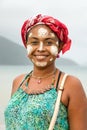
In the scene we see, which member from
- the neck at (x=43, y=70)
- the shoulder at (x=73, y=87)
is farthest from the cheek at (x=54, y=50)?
the shoulder at (x=73, y=87)

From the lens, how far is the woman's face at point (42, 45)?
3.60m

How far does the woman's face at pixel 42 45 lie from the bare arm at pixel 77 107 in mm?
268

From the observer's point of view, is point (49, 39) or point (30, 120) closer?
point (30, 120)

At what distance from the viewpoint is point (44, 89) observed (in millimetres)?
3535

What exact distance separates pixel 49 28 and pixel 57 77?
372 mm

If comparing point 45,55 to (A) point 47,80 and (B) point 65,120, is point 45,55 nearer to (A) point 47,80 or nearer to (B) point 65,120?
(A) point 47,80

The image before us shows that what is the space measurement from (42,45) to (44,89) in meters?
0.32

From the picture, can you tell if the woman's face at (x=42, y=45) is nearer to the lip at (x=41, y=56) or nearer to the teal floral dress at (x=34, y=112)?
the lip at (x=41, y=56)

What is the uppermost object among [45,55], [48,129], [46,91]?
[45,55]

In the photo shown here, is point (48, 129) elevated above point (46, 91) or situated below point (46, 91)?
below

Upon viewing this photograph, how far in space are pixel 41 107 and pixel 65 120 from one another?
0.67 feet

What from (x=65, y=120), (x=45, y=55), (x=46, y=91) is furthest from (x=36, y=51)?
(x=65, y=120)

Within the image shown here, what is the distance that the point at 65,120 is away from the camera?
3465mm

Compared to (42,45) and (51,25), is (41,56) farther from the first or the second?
(51,25)
